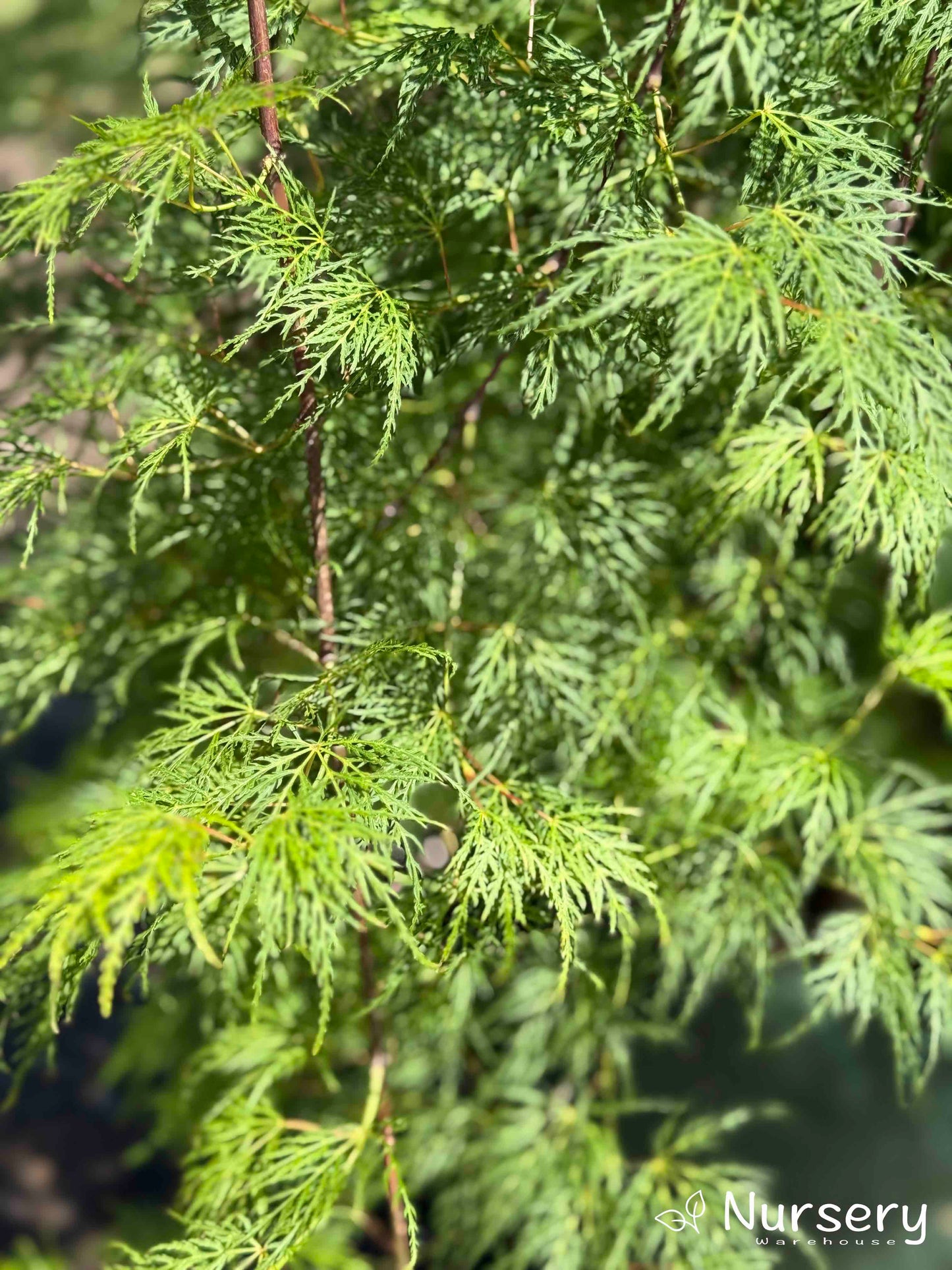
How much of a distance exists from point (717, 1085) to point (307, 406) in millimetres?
1041

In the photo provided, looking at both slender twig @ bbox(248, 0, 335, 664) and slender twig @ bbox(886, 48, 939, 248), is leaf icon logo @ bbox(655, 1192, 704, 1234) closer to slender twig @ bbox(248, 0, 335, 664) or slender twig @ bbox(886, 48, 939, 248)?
slender twig @ bbox(248, 0, 335, 664)

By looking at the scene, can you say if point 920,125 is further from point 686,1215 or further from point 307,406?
point 686,1215

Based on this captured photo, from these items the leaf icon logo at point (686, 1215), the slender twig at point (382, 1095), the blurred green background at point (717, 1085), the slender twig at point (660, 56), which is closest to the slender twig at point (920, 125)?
the slender twig at point (660, 56)

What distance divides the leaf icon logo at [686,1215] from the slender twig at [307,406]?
610 mm

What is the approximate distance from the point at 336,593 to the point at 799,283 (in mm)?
413

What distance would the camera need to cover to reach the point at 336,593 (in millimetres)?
792

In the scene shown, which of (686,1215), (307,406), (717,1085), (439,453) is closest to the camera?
(307,406)

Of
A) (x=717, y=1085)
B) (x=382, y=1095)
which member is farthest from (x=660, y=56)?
(x=717, y=1085)

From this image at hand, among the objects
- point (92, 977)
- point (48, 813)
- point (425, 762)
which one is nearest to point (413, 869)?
point (425, 762)

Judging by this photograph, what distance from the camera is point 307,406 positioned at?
610 millimetres

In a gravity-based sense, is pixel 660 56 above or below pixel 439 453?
above

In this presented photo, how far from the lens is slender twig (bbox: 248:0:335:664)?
21.5 inches

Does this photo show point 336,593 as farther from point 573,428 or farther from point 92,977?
point 92,977

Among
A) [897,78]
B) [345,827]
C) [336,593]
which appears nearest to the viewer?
[345,827]
